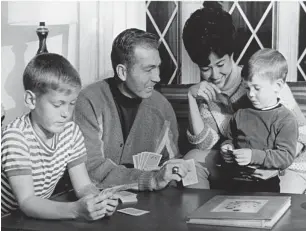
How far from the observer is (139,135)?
233 centimetres

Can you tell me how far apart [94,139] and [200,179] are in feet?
1.78

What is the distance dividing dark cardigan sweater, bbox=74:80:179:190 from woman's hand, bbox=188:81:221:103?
0.16 m

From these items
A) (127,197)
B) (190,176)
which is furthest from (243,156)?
(127,197)

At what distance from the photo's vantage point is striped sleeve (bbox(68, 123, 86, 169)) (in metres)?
1.77

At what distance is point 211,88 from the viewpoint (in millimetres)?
2439

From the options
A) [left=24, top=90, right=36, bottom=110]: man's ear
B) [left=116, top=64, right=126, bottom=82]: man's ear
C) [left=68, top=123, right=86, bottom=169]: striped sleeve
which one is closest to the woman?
[left=116, top=64, right=126, bottom=82]: man's ear

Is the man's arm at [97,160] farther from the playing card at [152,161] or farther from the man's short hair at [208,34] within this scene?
the man's short hair at [208,34]

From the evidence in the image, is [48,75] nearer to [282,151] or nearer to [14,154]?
[14,154]

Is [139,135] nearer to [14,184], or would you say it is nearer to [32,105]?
[32,105]

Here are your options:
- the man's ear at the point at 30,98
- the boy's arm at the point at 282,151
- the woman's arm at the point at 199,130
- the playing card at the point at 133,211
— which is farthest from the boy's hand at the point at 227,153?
the man's ear at the point at 30,98

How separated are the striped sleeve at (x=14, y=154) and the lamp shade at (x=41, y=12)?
1.13 metres

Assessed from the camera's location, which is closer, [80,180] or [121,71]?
[80,180]

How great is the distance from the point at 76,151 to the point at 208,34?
985 mm

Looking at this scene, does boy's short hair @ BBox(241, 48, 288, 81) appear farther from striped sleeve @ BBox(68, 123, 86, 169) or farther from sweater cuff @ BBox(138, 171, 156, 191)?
striped sleeve @ BBox(68, 123, 86, 169)
